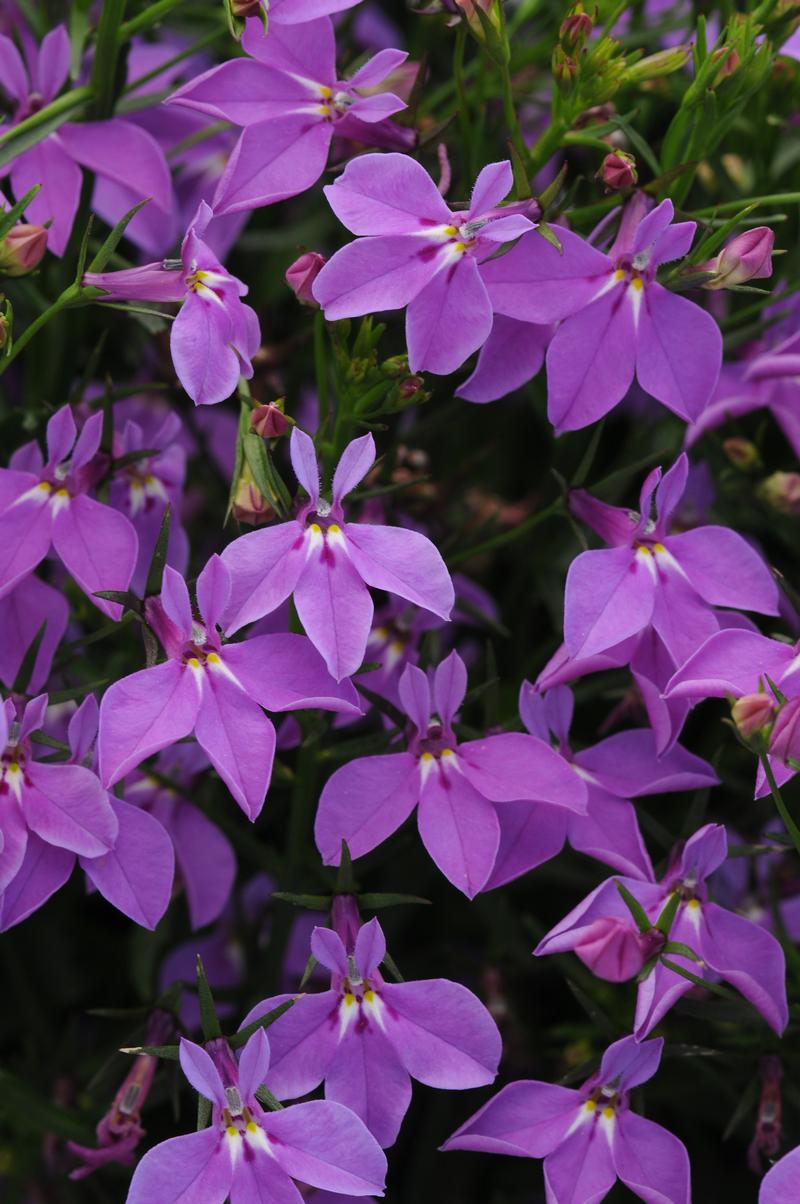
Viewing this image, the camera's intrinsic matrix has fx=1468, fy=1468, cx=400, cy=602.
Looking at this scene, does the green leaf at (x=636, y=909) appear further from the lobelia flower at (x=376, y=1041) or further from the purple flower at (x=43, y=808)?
the purple flower at (x=43, y=808)

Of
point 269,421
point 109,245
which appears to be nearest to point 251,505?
point 269,421

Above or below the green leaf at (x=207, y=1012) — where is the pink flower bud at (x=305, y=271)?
above

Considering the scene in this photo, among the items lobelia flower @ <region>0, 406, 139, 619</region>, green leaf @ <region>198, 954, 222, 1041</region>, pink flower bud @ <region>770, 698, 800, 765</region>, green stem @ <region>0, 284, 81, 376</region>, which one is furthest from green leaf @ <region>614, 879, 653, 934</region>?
green stem @ <region>0, 284, 81, 376</region>

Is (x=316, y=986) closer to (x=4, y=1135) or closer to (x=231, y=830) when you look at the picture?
(x=231, y=830)

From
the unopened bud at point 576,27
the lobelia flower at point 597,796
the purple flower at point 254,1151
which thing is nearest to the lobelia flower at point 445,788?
the lobelia flower at point 597,796

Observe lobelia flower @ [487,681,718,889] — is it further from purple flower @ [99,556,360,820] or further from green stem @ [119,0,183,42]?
green stem @ [119,0,183,42]

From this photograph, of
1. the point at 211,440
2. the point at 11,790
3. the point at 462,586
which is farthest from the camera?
the point at 211,440

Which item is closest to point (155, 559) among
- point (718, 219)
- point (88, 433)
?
point (88, 433)
